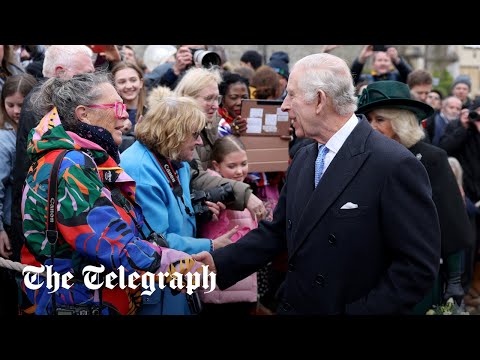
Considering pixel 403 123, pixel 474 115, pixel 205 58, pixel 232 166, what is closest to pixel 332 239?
pixel 403 123

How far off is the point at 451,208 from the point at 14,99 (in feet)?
11.3

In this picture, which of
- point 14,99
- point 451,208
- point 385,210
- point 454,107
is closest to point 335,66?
point 385,210

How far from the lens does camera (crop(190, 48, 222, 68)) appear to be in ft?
20.7

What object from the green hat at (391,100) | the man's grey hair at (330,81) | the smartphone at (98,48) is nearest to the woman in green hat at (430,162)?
the green hat at (391,100)

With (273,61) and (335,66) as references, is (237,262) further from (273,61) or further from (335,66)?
(273,61)

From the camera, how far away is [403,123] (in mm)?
4934

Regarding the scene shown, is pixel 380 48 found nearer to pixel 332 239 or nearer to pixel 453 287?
pixel 453 287

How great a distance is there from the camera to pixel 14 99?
542 cm

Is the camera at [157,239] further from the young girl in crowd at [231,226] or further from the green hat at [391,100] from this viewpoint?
the green hat at [391,100]

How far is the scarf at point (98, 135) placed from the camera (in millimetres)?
3506

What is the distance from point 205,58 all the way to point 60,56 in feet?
5.57

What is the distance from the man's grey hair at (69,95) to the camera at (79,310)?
0.89 m

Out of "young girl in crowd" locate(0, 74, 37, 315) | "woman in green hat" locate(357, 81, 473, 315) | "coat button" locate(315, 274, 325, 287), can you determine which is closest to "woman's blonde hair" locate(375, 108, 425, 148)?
"woman in green hat" locate(357, 81, 473, 315)

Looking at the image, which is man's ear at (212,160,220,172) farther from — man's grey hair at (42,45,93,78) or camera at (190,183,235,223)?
man's grey hair at (42,45,93,78)
